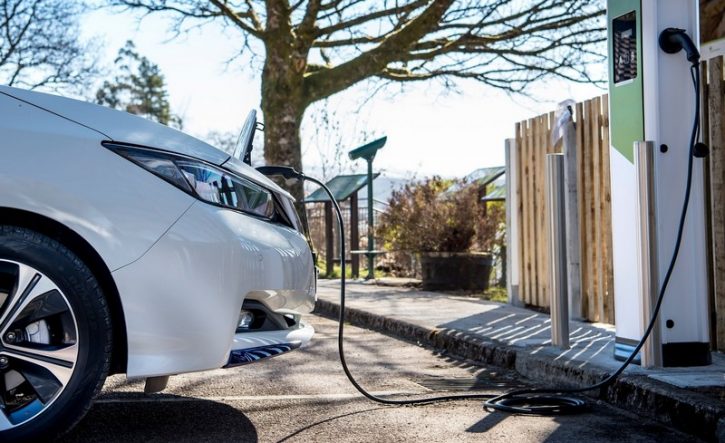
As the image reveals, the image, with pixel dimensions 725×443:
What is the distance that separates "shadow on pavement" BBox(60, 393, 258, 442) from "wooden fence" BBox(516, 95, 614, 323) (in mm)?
3167

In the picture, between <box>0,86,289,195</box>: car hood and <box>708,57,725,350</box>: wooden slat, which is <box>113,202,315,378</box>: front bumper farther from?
<box>708,57,725,350</box>: wooden slat

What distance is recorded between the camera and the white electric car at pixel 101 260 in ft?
10.1

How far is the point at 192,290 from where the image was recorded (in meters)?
3.22

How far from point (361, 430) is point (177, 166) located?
1.28 meters

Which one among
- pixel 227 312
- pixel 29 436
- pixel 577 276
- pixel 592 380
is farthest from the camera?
pixel 577 276

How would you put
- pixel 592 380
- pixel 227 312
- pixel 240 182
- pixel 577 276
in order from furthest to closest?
pixel 577 276 < pixel 592 380 < pixel 240 182 < pixel 227 312

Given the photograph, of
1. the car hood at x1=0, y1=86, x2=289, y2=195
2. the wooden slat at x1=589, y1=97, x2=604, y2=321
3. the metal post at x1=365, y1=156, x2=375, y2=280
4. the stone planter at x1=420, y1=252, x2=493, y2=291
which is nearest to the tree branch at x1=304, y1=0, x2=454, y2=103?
the metal post at x1=365, y1=156, x2=375, y2=280

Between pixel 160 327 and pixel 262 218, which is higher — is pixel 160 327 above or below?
below

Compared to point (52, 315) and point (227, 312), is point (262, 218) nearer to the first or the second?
point (227, 312)

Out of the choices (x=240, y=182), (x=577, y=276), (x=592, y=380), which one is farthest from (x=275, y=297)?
(x=577, y=276)

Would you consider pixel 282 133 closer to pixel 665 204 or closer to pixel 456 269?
pixel 456 269

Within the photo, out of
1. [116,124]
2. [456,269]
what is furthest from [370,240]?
[116,124]

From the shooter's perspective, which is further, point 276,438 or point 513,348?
point 513,348

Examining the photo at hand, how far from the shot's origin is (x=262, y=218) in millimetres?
3609
